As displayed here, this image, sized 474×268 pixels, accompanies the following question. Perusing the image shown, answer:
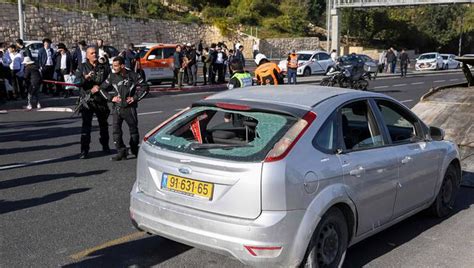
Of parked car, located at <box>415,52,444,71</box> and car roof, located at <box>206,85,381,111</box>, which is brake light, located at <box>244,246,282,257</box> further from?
parked car, located at <box>415,52,444,71</box>

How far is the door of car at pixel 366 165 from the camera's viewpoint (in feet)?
14.8

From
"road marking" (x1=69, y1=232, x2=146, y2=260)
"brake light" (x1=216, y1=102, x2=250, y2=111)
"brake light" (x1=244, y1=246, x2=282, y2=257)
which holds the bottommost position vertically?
"road marking" (x1=69, y1=232, x2=146, y2=260)

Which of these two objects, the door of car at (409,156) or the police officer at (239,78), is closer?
the door of car at (409,156)

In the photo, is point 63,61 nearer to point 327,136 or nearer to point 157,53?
point 157,53

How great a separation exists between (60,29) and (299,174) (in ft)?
124

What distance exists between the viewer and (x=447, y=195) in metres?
6.29

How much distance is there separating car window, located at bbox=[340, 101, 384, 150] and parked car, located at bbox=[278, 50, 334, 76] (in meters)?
26.6

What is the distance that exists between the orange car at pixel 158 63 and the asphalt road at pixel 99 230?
14.1 meters

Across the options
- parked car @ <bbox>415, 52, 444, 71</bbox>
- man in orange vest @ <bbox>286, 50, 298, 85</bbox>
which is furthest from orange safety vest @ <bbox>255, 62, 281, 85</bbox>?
parked car @ <bbox>415, 52, 444, 71</bbox>

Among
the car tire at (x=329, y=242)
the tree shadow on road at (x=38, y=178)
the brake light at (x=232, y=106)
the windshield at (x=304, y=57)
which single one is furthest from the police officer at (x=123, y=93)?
the windshield at (x=304, y=57)

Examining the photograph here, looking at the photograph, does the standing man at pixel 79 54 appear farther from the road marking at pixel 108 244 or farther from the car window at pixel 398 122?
the car window at pixel 398 122

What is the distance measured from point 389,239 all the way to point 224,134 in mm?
1974

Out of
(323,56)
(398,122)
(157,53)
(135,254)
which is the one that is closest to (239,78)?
(398,122)

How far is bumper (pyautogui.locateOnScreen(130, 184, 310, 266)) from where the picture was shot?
12.8ft
